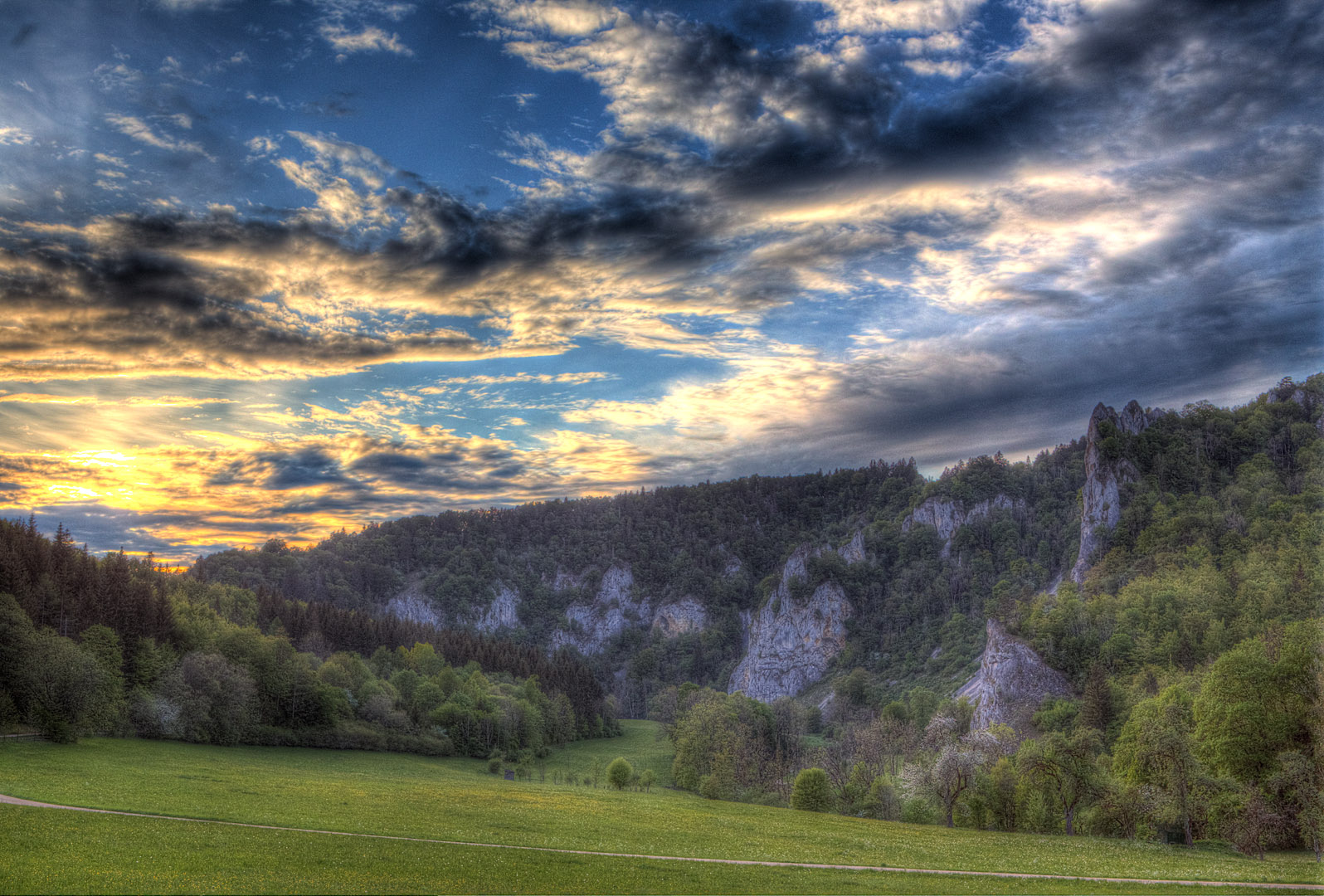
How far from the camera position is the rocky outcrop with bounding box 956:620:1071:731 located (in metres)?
99.4

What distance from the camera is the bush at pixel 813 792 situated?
7319 centimetres

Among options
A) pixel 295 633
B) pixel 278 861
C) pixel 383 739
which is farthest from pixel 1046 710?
pixel 295 633

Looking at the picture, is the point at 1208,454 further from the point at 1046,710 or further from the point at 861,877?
the point at 861,877

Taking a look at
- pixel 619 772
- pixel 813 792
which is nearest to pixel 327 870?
pixel 813 792

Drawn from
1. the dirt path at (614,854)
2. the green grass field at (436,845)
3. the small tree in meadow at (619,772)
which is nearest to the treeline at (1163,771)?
the green grass field at (436,845)

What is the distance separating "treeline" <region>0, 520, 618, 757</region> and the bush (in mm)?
49406

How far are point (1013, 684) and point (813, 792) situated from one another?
43334mm

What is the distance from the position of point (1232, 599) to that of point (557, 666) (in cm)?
11805

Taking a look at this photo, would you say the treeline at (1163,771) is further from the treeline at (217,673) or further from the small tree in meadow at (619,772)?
the treeline at (217,673)

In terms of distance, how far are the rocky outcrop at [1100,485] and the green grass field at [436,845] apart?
361 ft

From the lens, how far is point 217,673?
82812mm

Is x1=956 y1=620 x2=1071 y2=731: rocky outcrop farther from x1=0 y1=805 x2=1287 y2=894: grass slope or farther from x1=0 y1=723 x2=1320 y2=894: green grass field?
x1=0 y1=805 x2=1287 y2=894: grass slope

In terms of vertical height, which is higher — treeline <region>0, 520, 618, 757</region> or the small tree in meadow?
treeline <region>0, 520, 618, 757</region>

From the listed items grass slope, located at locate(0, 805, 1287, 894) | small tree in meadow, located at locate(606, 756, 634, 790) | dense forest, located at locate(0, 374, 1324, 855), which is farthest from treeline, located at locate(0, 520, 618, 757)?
grass slope, located at locate(0, 805, 1287, 894)
